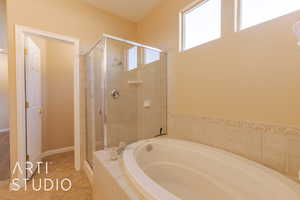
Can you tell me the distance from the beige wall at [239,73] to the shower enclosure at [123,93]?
9.4 inches

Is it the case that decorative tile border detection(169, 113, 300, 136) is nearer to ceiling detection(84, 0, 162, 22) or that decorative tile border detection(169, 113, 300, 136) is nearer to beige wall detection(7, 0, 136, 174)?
ceiling detection(84, 0, 162, 22)

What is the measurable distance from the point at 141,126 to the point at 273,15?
5.74 feet

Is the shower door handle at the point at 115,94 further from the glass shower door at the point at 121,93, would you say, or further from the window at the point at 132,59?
the window at the point at 132,59

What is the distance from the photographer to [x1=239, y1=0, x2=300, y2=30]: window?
1053 millimetres

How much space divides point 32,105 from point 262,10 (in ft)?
9.03

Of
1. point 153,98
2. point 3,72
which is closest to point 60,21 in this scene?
point 153,98

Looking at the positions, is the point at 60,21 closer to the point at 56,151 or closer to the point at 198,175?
the point at 56,151

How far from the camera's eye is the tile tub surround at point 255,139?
1.01 meters

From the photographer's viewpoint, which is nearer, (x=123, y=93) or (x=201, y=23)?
(x=201, y=23)

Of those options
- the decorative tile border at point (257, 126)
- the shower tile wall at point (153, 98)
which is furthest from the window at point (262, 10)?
the shower tile wall at point (153, 98)

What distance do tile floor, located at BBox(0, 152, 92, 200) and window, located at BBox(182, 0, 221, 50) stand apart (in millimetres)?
2128

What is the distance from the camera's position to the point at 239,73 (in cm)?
126

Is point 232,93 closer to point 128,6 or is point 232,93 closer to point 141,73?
point 141,73

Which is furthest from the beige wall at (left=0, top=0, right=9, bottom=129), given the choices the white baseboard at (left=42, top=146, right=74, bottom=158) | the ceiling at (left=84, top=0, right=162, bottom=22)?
the ceiling at (left=84, top=0, right=162, bottom=22)
